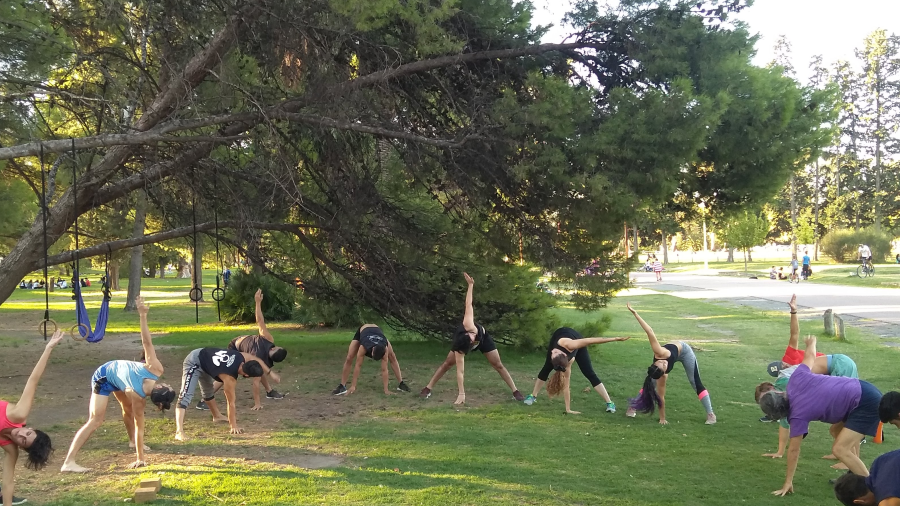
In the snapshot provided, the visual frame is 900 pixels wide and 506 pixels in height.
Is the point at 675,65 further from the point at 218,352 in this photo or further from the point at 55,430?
the point at 55,430

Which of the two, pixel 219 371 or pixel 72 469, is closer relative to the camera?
pixel 72 469

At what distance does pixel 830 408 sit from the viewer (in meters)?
5.88

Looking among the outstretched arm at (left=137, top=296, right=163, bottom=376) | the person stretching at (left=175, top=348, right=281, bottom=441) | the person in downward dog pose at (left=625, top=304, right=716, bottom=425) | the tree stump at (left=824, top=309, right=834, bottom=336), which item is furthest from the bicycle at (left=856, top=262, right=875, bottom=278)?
the outstretched arm at (left=137, top=296, right=163, bottom=376)

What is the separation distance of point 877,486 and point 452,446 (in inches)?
177

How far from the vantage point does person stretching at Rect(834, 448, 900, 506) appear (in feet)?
13.6

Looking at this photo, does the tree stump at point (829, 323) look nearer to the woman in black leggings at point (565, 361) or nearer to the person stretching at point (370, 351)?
the woman in black leggings at point (565, 361)

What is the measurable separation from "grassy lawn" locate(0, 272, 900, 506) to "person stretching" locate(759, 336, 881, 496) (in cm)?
55

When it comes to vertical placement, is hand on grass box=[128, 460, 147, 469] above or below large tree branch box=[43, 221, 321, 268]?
below

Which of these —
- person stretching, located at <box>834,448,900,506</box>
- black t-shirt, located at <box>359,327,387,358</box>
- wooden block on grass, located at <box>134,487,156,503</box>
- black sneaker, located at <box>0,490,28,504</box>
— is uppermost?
black t-shirt, located at <box>359,327,387,358</box>

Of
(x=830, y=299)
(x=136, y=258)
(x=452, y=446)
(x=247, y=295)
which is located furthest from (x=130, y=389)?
(x=830, y=299)

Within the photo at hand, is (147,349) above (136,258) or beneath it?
beneath

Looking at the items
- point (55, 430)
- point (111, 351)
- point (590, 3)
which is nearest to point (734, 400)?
point (590, 3)

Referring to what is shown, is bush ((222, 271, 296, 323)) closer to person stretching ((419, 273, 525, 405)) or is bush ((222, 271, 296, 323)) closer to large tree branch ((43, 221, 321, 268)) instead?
large tree branch ((43, 221, 321, 268))

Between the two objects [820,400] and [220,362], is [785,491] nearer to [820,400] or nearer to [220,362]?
[820,400]
